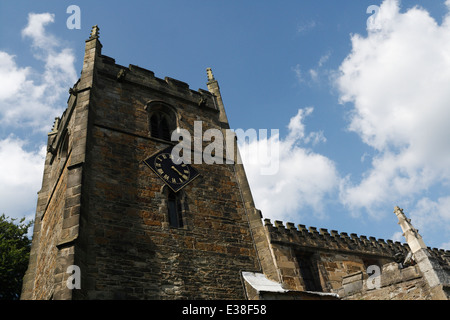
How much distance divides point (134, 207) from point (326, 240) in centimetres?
945

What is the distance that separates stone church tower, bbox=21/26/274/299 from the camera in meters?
10.2

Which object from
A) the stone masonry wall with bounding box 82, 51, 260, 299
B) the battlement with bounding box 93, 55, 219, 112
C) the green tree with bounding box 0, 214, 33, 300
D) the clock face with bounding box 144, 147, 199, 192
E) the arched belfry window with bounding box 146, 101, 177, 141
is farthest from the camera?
the green tree with bounding box 0, 214, 33, 300

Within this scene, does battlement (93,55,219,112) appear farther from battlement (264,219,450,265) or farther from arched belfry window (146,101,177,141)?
battlement (264,219,450,265)

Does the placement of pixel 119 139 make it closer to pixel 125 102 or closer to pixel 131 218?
pixel 125 102

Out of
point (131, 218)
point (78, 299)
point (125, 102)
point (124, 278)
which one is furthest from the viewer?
point (125, 102)

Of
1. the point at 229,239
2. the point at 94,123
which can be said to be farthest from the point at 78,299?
the point at 94,123

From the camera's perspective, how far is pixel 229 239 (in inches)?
510

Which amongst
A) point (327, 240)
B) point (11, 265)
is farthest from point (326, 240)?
point (11, 265)

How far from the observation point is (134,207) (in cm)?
1184

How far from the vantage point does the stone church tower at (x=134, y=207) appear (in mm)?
10227

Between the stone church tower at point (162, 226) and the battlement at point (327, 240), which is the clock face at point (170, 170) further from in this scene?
the battlement at point (327, 240)

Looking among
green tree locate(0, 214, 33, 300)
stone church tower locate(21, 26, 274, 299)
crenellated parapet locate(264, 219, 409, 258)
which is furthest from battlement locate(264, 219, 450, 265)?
green tree locate(0, 214, 33, 300)

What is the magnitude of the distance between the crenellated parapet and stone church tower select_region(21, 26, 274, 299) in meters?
2.82
